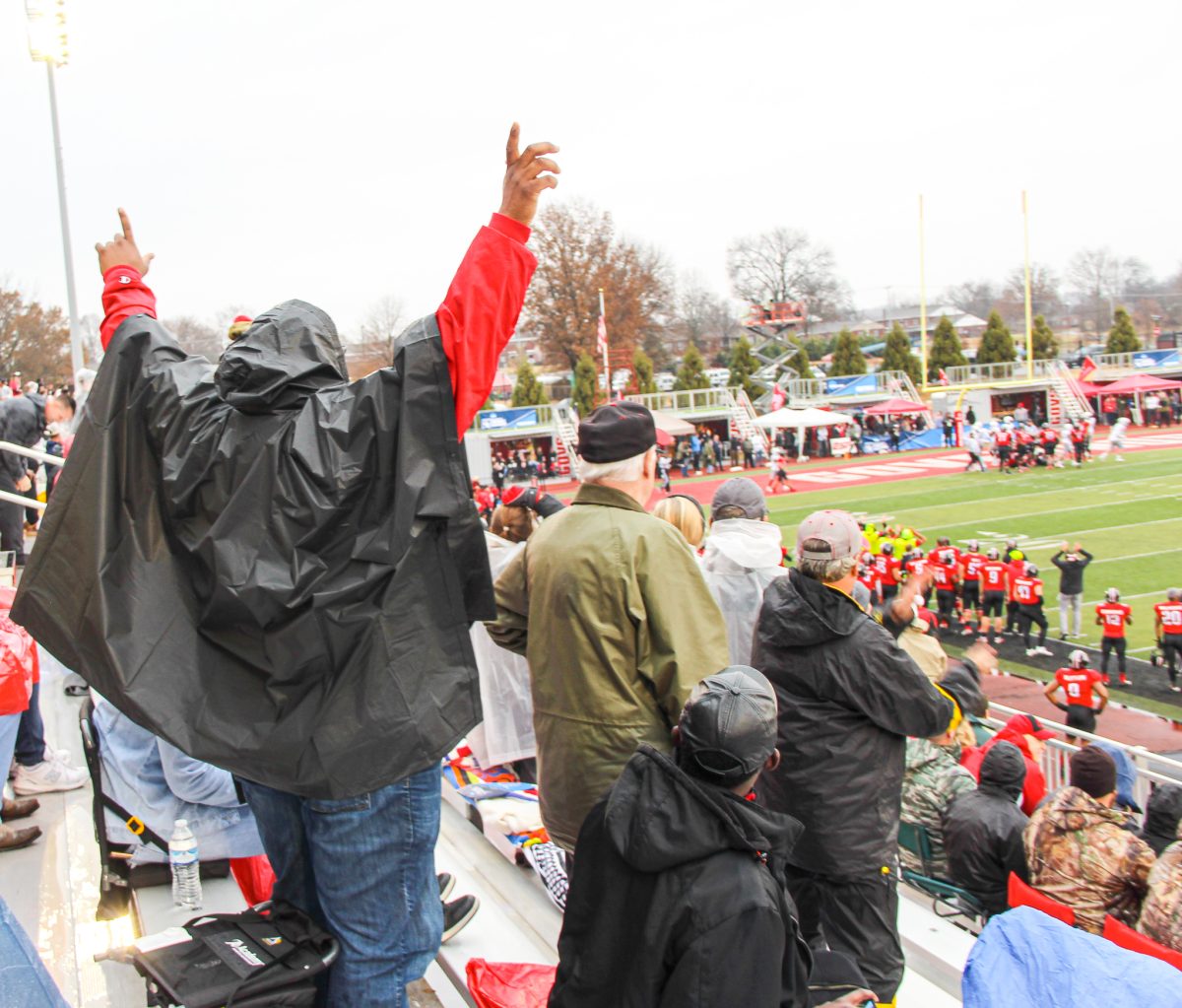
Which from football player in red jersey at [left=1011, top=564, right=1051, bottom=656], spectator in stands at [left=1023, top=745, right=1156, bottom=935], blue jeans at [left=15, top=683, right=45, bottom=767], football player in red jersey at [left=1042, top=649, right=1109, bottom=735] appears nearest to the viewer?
spectator in stands at [left=1023, top=745, right=1156, bottom=935]

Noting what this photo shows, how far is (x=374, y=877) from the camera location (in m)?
1.98

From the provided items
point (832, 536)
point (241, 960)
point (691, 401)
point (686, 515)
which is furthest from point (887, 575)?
point (691, 401)

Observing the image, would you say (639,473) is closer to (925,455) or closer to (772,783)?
Answer: (772,783)

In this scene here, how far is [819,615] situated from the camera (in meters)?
2.72

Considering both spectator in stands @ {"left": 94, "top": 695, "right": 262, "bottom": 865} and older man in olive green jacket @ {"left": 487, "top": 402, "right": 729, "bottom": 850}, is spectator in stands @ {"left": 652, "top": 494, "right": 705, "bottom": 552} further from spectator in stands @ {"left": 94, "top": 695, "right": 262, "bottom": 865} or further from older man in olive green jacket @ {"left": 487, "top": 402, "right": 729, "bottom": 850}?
spectator in stands @ {"left": 94, "top": 695, "right": 262, "bottom": 865}

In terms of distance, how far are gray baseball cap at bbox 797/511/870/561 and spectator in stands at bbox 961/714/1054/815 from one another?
2355 mm

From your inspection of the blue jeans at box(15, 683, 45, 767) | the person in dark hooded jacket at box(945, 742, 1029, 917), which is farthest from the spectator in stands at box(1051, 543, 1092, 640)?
the blue jeans at box(15, 683, 45, 767)

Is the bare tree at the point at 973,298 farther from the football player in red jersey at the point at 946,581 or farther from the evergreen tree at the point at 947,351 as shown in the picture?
the football player in red jersey at the point at 946,581

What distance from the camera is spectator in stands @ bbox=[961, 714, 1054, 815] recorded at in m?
5.28

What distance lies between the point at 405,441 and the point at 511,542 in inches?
102

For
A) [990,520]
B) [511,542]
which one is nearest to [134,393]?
[511,542]

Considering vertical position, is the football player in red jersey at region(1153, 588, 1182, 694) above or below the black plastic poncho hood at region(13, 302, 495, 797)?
below

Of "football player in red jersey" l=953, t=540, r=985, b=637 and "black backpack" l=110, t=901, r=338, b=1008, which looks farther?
"football player in red jersey" l=953, t=540, r=985, b=637

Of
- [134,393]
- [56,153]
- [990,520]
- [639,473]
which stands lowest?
[990,520]
